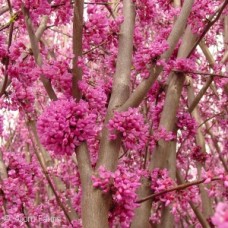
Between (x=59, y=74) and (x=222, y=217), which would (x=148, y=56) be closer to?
(x=59, y=74)

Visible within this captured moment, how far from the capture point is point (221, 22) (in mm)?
5551

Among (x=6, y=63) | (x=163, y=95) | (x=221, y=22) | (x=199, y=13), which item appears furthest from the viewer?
(x=221, y=22)

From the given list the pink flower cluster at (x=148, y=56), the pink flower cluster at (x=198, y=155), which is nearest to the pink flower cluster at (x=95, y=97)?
the pink flower cluster at (x=148, y=56)

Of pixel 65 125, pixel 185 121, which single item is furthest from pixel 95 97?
pixel 185 121

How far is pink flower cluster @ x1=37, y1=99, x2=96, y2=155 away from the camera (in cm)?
245

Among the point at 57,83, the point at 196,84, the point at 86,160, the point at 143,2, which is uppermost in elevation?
the point at 196,84

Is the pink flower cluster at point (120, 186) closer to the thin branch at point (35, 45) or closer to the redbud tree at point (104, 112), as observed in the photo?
the redbud tree at point (104, 112)

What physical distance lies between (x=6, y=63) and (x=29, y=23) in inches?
19.2

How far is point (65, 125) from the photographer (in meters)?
2.45

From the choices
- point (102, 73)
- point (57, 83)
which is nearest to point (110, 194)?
point (57, 83)

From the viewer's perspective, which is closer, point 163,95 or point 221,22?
point 163,95

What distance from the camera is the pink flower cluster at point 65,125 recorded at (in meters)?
2.45

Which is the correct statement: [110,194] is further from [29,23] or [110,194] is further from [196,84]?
[196,84]

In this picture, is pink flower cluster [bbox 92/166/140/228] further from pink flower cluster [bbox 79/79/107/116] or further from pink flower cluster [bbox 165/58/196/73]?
pink flower cluster [bbox 165/58/196/73]
